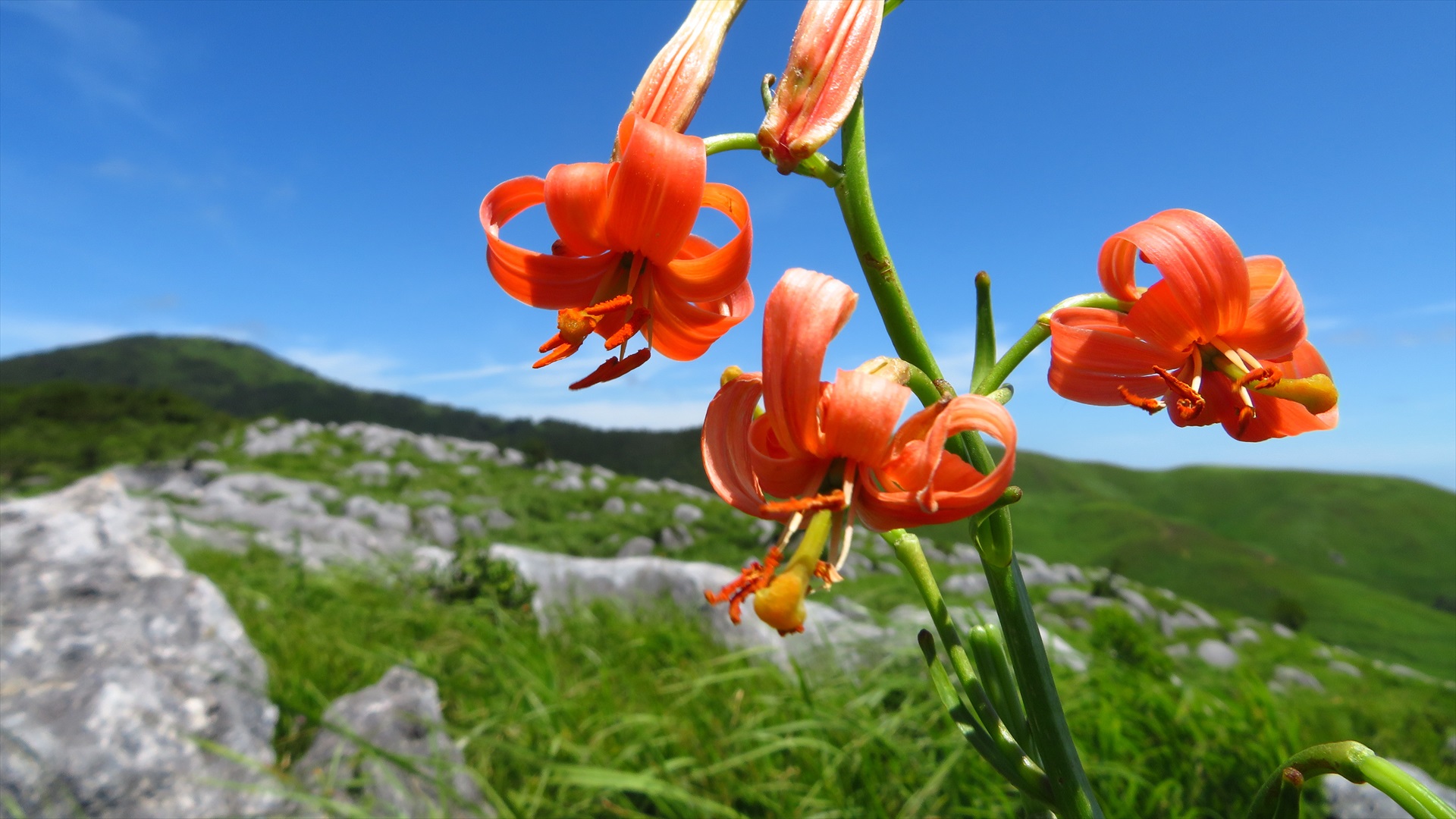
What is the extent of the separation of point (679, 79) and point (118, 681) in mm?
4093

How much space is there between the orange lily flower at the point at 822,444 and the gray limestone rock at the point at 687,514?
10472 millimetres

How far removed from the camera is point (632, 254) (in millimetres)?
898

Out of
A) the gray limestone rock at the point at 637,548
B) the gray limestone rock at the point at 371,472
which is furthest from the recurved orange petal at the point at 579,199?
the gray limestone rock at the point at 371,472

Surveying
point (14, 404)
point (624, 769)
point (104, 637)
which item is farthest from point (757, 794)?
point (14, 404)

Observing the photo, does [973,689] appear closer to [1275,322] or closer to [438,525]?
[1275,322]

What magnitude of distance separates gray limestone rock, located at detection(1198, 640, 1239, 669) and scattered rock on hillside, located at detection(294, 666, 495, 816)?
658cm

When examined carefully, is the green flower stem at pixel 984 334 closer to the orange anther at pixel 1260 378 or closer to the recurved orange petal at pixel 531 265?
the orange anther at pixel 1260 378

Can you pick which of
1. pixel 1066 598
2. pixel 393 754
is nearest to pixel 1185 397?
pixel 393 754

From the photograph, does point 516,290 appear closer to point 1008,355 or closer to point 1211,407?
point 1008,355

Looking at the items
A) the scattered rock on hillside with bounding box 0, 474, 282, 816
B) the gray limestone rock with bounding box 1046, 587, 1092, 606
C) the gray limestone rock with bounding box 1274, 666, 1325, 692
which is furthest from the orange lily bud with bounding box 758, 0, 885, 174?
the gray limestone rock with bounding box 1046, 587, 1092, 606

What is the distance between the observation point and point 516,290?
36.9 inches

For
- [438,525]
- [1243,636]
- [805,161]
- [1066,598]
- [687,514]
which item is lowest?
[1243,636]

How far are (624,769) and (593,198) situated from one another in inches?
134

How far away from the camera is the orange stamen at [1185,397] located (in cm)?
88
